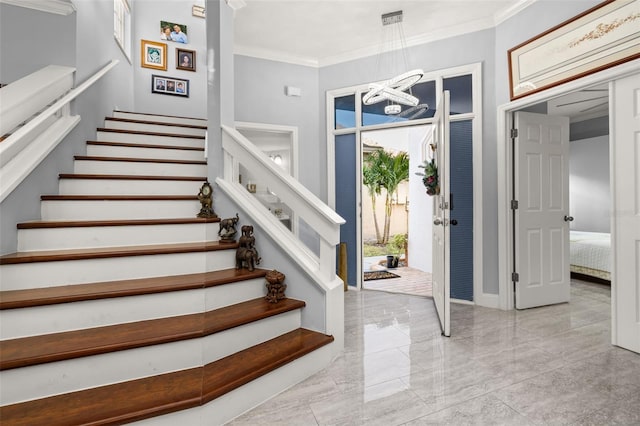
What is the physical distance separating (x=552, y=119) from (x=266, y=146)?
4.53m

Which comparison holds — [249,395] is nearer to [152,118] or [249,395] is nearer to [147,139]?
[147,139]

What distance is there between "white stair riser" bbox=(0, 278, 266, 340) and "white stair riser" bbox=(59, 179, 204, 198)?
45.8 inches

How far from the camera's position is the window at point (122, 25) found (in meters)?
3.99

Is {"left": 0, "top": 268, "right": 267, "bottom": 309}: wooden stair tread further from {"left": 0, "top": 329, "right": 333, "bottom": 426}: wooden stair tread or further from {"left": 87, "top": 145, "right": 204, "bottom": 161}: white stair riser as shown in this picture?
{"left": 87, "top": 145, "right": 204, "bottom": 161}: white stair riser

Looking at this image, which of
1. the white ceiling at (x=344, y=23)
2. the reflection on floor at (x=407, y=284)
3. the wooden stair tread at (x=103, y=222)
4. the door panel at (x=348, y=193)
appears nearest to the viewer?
the wooden stair tread at (x=103, y=222)

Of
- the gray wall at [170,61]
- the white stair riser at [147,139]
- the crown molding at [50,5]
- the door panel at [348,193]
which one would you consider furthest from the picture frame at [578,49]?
the gray wall at [170,61]

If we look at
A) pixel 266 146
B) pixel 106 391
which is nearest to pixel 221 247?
pixel 106 391

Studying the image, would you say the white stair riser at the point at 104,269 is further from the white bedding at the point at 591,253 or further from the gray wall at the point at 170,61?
the white bedding at the point at 591,253

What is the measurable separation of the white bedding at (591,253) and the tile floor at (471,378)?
5.22 feet

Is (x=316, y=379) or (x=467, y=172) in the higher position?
(x=467, y=172)

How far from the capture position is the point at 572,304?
365 cm

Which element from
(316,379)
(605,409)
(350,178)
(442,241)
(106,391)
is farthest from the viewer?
(350,178)

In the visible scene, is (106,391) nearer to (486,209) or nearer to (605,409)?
(605,409)

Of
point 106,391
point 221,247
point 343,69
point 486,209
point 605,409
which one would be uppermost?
point 343,69
